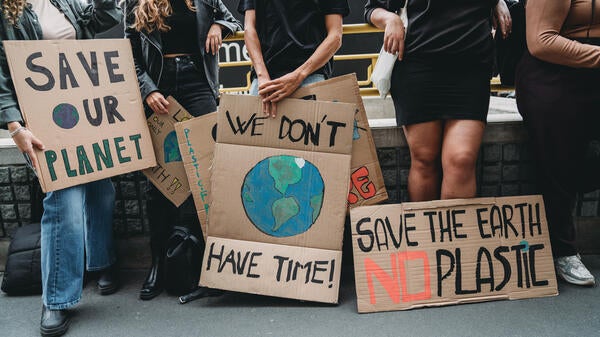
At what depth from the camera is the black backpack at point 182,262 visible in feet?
8.31

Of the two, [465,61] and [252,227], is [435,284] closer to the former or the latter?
[252,227]

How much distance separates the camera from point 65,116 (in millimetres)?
2283

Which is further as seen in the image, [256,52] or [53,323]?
[256,52]

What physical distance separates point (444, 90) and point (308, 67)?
713 millimetres

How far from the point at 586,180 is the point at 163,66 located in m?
2.43

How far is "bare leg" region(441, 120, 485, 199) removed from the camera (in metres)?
2.31

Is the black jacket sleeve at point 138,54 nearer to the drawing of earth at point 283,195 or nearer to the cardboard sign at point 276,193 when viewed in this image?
the cardboard sign at point 276,193

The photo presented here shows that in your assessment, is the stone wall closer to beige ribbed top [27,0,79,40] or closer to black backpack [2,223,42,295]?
black backpack [2,223,42,295]

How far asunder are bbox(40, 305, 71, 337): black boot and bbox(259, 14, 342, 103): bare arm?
1524 millimetres

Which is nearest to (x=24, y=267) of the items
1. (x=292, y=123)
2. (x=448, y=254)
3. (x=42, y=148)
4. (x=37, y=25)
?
(x=42, y=148)

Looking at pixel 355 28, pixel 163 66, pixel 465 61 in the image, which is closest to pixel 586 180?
pixel 465 61

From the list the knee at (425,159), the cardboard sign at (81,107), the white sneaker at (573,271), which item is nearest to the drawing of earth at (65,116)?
the cardboard sign at (81,107)

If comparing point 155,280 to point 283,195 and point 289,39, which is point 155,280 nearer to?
point 283,195

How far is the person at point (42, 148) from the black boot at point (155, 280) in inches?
14.0
